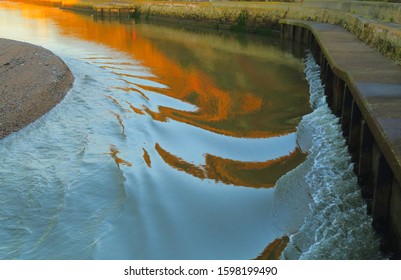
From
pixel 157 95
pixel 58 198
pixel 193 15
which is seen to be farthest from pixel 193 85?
pixel 193 15

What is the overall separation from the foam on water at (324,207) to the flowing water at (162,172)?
4cm

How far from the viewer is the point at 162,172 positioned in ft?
28.1

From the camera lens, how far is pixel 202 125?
11109 millimetres

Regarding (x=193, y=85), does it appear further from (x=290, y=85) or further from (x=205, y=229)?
(x=205, y=229)

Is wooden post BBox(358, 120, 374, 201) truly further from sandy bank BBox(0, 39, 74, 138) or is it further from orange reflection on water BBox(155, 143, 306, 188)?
sandy bank BBox(0, 39, 74, 138)

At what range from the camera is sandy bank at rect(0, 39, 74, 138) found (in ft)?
38.3

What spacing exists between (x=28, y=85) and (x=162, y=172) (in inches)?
290

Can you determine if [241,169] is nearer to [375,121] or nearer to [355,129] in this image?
[355,129]

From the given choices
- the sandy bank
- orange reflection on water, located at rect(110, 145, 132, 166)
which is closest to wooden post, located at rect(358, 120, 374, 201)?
orange reflection on water, located at rect(110, 145, 132, 166)

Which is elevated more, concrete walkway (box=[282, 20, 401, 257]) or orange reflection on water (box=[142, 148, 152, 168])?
concrete walkway (box=[282, 20, 401, 257])

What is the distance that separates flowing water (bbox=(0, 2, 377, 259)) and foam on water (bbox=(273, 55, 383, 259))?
4 centimetres

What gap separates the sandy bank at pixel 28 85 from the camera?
11688 millimetres
